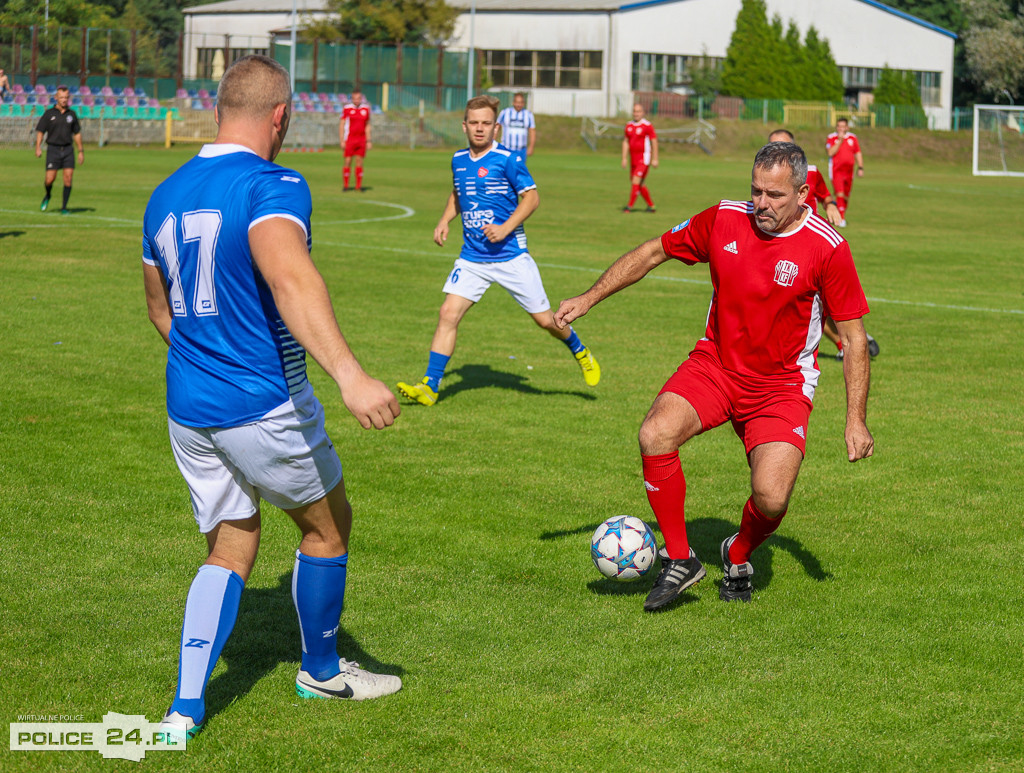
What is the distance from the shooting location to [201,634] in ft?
12.8

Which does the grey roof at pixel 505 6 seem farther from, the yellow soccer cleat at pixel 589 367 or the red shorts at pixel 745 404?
the red shorts at pixel 745 404

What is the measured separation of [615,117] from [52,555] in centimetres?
6393

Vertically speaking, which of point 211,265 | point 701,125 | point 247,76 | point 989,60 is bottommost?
point 211,265

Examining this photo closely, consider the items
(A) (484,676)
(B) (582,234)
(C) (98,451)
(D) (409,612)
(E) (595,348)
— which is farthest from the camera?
(B) (582,234)

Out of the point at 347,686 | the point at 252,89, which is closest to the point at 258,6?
the point at 252,89

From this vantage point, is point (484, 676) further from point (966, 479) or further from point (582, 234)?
point (582, 234)

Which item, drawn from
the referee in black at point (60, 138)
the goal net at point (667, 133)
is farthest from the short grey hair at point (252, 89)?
the goal net at point (667, 133)

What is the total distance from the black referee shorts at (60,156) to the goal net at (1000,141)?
3647 cm

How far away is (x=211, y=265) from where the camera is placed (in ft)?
12.2

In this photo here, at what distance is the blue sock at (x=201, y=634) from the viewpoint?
3.91 m

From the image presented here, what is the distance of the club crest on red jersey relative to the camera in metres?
5.34

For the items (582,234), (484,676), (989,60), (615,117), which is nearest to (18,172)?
(582,234)

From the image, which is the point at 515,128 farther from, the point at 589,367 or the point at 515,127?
the point at 589,367

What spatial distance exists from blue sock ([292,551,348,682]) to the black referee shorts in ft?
63.7
